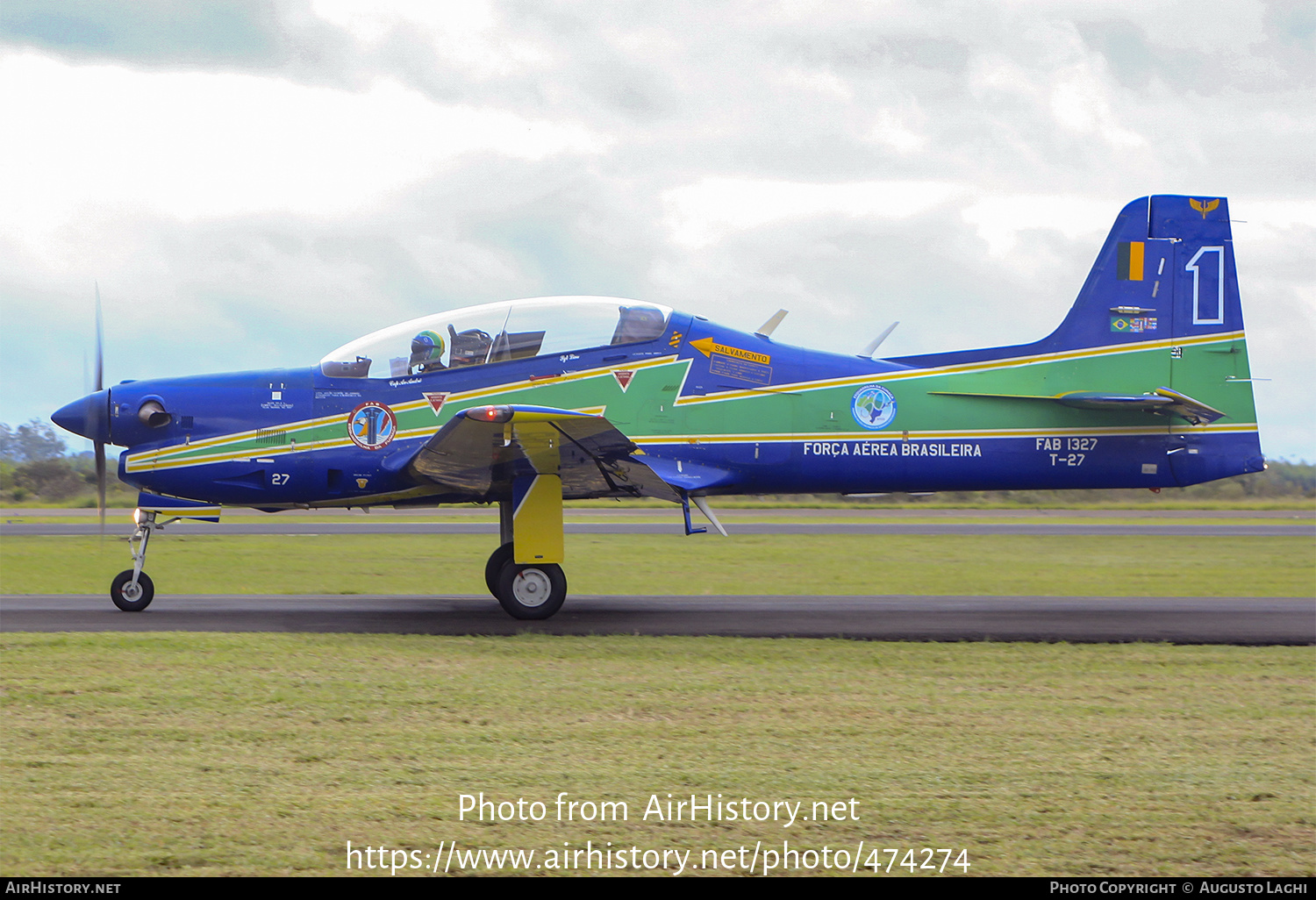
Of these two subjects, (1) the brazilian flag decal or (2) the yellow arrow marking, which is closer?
(2) the yellow arrow marking

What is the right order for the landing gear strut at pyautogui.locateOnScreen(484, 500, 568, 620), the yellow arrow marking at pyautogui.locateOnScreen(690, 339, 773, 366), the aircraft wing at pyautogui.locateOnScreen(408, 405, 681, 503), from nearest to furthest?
the aircraft wing at pyautogui.locateOnScreen(408, 405, 681, 503) < the landing gear strut at pyautogui.locateOnScreen(484, 500, 568, 620) < the yellow arrow marking at pyautogui.locateOnScreen(690, 339, 773, 366)

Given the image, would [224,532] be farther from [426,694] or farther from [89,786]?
[89,786]

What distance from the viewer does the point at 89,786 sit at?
14.9 feet

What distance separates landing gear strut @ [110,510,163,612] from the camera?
9984 millimetres

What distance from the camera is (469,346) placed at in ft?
33.2

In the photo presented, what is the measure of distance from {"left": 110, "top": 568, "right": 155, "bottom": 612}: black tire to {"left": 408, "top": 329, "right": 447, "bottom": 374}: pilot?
322 cm

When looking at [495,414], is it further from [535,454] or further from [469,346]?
[469,346]

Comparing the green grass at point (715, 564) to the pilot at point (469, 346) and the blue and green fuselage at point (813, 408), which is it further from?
the pilot at point (469, 346)

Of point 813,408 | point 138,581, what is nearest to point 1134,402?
point 813,408

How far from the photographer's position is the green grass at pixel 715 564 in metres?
14.1

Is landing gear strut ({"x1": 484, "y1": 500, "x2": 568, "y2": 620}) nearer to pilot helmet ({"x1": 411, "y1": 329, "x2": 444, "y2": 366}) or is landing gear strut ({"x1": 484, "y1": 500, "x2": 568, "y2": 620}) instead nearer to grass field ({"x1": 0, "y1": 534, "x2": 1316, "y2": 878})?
grass field ({"x1": 0, "y1": 534, "x2": 1316, "y2": 878})

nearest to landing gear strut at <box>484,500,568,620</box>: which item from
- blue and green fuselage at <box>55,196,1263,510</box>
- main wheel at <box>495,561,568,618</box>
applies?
main wheel at <box>495,561,568,618</box>

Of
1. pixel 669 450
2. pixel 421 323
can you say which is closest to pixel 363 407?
pixel 421 323

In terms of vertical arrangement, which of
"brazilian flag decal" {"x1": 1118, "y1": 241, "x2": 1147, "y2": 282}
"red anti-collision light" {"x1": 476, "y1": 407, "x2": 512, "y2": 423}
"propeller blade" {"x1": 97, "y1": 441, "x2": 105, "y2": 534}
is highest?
"brazilian flag decal" {"x1": 1118, "y1": 241, "x2": 1147, "y2": 282}
